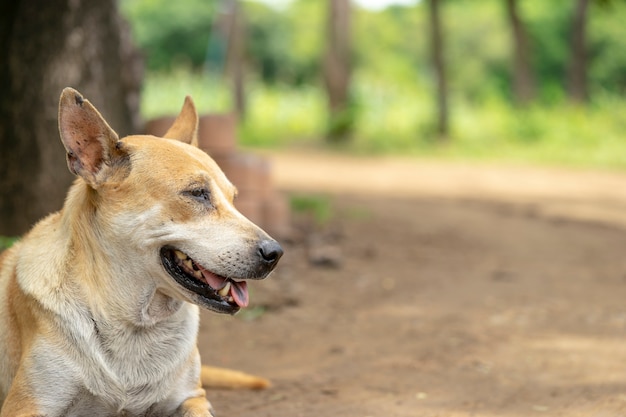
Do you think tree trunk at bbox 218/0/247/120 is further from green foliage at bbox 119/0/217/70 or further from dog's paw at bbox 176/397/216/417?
dog's paw at bbox 176/397/216/417

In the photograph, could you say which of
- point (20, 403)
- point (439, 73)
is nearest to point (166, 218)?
point (20, 403)

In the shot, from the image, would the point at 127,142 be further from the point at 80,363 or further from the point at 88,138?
the point at 80,363

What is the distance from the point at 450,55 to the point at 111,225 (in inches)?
2030

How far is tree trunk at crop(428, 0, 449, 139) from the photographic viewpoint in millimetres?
21125

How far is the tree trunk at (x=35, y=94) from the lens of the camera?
6.77 m

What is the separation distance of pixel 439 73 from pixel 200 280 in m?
18.4

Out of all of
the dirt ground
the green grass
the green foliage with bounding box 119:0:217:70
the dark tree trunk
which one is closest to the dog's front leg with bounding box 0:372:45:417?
the dirt ground

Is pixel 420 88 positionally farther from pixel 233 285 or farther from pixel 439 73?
pixel 233 285

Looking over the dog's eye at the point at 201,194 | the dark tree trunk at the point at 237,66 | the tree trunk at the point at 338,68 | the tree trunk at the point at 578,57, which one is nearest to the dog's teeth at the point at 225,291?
the dog's eye at the point at 201,194

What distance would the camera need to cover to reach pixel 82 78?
6.95 meters

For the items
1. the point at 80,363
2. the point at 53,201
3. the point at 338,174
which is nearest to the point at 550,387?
the point at 80,363

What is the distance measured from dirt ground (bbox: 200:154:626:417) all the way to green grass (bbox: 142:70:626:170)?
21.4 ft

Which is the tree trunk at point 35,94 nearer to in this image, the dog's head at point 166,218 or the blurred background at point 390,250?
the blurred background at point 390,250

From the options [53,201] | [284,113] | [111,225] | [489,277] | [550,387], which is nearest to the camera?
[111,225]
